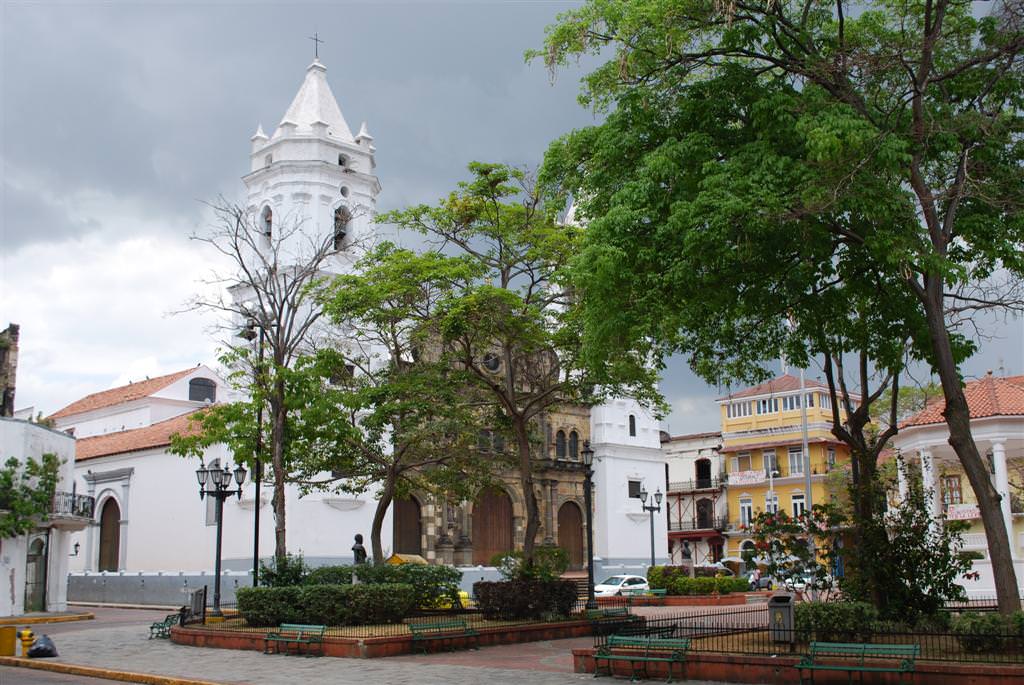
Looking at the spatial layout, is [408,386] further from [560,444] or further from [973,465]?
[560,444]

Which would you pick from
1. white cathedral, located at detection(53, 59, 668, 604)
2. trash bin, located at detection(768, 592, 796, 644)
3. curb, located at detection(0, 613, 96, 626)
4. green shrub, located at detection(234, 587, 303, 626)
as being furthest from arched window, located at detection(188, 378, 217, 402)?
trash bin, located at detection(768, 592, 796, 644)

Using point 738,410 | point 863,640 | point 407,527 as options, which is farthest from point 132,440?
point 863,640

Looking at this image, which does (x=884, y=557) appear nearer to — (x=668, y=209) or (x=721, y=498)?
(x=668, y=209)

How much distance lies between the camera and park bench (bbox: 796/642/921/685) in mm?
11781

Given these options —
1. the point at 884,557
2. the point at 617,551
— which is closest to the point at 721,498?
the point at 617,551

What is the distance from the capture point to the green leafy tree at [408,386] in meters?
23.1

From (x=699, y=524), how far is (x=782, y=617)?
4847 centimetres

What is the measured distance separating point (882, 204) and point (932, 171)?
308 centimetres

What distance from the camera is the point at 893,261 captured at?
43.2 feet

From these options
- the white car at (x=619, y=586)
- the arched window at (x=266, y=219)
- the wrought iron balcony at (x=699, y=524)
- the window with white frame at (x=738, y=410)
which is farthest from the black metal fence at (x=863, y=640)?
the window with white frame at (x=738, y=410)

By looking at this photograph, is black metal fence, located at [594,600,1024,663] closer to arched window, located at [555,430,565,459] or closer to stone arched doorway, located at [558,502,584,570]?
stone arched doorway, located at [558,502,584,570]

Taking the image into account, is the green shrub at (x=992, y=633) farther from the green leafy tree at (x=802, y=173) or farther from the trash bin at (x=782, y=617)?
the trash bin at (x=782, y=617)

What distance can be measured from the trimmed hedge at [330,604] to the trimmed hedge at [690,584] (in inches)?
577

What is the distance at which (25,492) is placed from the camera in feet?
93.8
